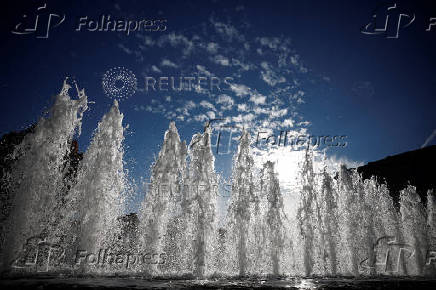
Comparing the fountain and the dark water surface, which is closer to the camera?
the dark water surface

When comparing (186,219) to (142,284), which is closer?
(142,284)

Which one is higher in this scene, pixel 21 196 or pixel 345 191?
pixel 345 191

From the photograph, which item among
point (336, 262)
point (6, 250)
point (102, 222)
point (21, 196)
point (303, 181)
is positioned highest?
point (303, 181)

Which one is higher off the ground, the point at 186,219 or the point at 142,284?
the point at 186,219

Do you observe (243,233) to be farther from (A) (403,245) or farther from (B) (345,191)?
(A) (403,245)

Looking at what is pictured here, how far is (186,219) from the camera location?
12688 millimetres

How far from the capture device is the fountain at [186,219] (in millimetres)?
9461

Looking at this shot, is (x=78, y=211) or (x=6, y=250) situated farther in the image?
(x=78, y=211)

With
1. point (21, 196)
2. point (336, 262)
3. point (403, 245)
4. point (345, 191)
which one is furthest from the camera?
point (403, 245)

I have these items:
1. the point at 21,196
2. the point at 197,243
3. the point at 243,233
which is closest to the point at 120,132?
the point at 21,196

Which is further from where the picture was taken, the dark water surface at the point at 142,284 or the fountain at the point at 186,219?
the fountain at the point at 186,219

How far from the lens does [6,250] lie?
777cm

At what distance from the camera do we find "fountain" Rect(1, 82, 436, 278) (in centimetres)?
946

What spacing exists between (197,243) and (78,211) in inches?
208
